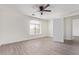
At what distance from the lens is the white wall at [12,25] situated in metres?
4.43

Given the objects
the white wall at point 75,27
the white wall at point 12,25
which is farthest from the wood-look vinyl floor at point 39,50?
the white wall at point 75,27

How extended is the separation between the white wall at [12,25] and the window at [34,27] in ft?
1.60

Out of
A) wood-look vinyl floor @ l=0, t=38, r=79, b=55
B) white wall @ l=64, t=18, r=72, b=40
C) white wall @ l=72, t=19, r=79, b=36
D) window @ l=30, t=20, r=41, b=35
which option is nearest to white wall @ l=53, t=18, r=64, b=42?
wood-look vinyl floor @ l=0, t=38, r=79, b=55

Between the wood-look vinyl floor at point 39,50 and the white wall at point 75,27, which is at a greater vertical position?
the white wall at point 75,27

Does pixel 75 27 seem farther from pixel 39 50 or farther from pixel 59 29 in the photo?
pixel 39 50

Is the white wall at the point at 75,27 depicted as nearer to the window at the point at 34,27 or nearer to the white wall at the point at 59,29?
the white wall at the point at 59,29

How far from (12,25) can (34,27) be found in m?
2.32

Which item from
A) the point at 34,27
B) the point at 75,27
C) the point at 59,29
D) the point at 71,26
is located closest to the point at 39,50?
the point at 59,29

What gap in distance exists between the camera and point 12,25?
4.98 metres

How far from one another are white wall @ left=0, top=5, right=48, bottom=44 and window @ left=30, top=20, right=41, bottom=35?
49 cm

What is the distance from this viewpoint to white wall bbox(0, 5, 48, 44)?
4.43 m
